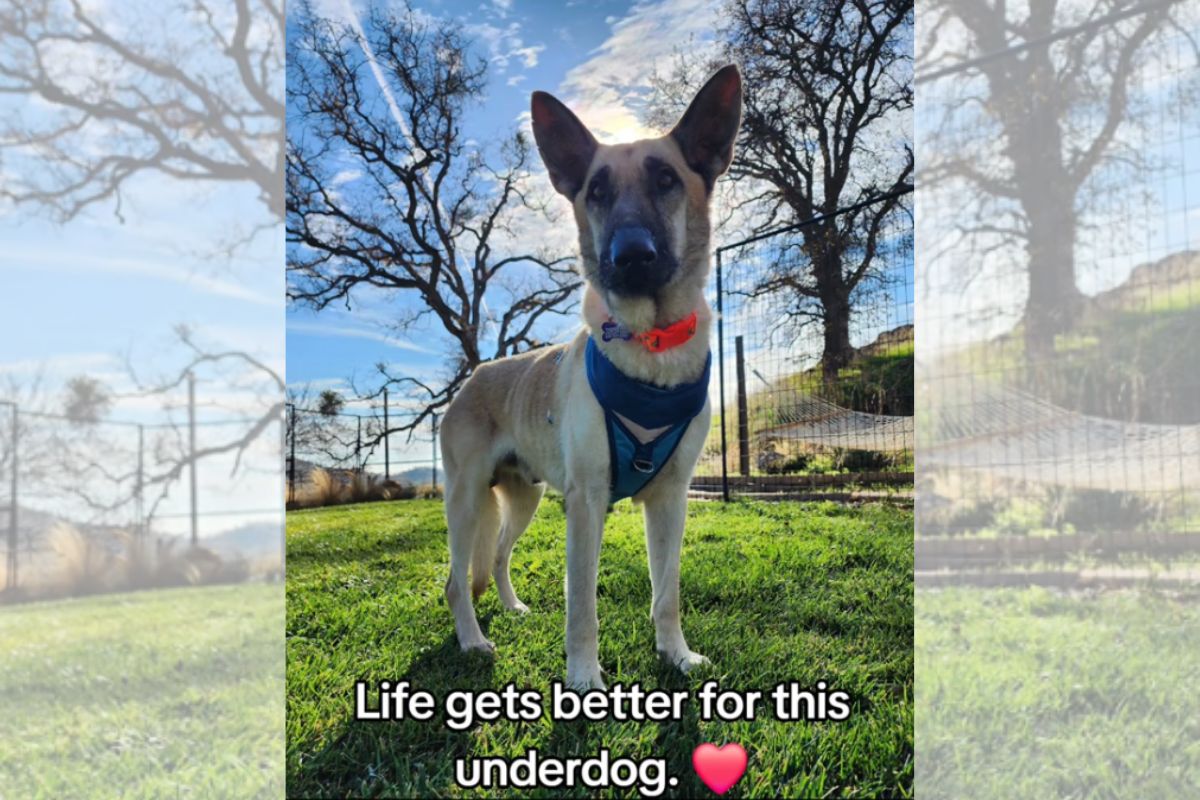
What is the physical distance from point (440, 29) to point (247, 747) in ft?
9.92

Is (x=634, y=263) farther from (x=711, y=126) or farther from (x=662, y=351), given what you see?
(x=711, y=126)

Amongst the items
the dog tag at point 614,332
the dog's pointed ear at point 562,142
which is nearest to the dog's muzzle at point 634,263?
the dog tag at point 614,332

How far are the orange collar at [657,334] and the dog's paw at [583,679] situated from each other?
1.09 meters

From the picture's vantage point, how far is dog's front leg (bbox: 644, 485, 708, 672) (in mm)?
2512

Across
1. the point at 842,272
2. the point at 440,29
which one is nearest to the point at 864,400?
the point at 842,272

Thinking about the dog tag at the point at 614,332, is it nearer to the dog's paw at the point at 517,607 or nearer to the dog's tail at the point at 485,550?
the dog's tail at the point at 485,550

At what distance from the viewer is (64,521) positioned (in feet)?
8.63

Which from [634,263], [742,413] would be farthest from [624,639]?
[742,413]

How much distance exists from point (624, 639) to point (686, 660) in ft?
0.89

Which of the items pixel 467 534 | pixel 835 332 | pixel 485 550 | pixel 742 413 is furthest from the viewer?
pixel 742 413

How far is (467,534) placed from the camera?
3.04m

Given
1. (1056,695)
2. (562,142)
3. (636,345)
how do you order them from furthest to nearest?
(562,142), (636,345), (1056,695)

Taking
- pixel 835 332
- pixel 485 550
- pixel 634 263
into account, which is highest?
pixel 835 332

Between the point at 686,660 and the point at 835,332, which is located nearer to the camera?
the point at 686,660
